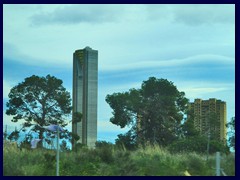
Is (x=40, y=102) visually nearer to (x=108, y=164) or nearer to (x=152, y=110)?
(x=152, y=110)

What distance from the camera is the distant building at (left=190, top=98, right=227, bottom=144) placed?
584 inches

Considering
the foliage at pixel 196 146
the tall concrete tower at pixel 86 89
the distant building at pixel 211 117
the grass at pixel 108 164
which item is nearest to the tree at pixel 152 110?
the distant building at pixel 211 117

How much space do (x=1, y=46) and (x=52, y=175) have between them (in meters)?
2.44

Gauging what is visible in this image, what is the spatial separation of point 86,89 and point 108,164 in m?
4.18

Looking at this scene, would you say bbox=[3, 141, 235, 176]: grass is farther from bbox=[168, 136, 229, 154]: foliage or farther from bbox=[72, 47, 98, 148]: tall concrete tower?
bbox=[72, 47, 98, 148]: tall concrete tower

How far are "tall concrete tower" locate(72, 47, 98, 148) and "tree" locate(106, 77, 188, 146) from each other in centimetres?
174

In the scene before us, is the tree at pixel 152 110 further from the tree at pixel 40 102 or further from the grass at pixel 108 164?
the grass at pixel 108 164

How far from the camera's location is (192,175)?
30.5 ft

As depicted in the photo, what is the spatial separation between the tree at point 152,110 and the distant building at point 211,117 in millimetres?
524

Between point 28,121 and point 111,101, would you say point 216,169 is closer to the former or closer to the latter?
point 111,101

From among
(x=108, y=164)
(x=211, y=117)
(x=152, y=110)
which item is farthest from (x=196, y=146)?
(x=108, y=164)

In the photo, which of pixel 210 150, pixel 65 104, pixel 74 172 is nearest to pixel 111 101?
pixel 65 104

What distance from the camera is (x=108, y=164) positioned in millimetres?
9820

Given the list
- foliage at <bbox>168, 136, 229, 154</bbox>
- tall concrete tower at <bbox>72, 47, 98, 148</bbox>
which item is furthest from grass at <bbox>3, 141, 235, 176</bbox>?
tall concrete tower at <bbox>72, 47, 98, 148</bbox>
